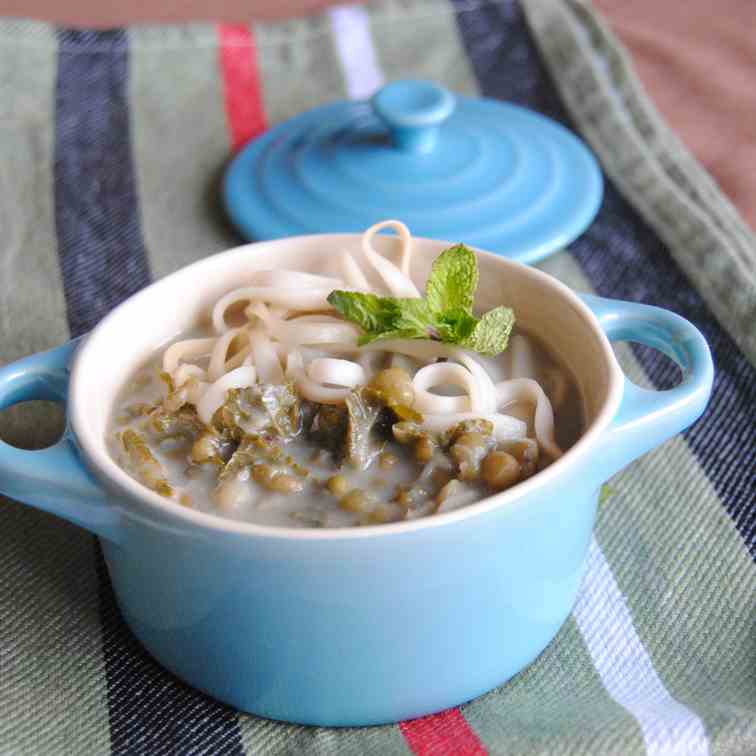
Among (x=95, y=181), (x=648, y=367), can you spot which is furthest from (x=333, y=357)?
(x=95, y=181)

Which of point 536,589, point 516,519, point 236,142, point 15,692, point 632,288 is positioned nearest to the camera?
point 516,519

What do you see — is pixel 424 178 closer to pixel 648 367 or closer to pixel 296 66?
pixel 648 367

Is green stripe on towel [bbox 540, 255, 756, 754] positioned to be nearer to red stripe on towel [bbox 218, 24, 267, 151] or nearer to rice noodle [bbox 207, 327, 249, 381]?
rice noodle [bbox 207, 327, 249, 381]

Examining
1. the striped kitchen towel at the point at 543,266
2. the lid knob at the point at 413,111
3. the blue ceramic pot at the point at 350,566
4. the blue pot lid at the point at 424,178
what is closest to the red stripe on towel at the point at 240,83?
the striped kitchen towel at the point at 543,266

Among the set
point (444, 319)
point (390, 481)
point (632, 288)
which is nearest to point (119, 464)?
point (390, 481)

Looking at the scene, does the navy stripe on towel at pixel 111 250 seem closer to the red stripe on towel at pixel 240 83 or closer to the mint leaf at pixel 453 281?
the red stripe on towel at pixel 240 83

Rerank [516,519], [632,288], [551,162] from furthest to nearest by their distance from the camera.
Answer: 1. [551,162]
2. [632,288]
3. [516,519]

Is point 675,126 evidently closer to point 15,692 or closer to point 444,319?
point 444,319
